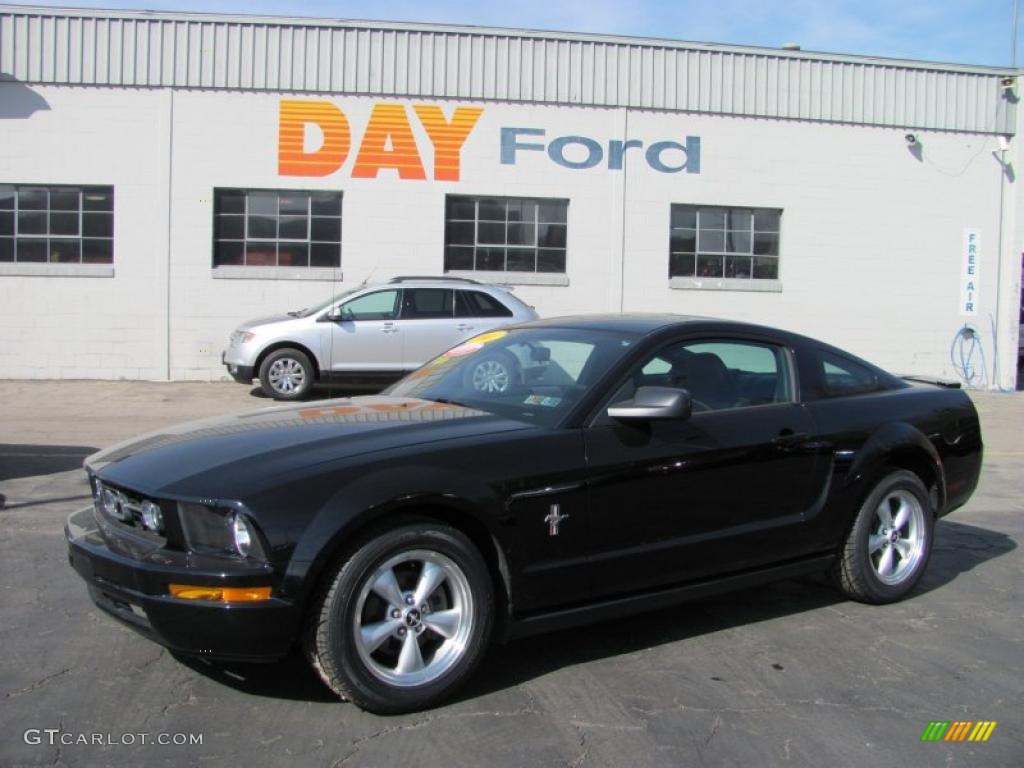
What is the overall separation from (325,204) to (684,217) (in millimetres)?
6306

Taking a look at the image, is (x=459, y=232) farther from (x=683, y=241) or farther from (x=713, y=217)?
(x=713, y=217)

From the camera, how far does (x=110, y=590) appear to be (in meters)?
3.51

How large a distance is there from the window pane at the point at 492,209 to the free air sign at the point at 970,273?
873cm

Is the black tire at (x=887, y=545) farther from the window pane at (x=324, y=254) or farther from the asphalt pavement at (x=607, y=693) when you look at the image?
the window pane at (x=324, y=254)

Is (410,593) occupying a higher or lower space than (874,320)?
lower

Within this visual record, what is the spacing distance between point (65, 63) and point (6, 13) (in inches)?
46.0

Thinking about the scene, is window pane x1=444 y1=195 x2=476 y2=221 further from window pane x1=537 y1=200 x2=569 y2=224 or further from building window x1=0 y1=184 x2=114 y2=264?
building window x1=0 y1=184 x2=114 y2=264

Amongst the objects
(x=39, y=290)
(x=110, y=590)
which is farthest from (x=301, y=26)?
(x=110, y=590)

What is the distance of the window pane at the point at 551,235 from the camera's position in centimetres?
1678

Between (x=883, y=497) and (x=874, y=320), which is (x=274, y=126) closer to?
(x=874, y=320)

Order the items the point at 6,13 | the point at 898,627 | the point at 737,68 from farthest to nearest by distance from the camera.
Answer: the point at 737,68 → the point at 6,13 → the point at 898,627

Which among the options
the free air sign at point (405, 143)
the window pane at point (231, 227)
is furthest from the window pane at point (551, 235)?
the window pane at point (231, 227)

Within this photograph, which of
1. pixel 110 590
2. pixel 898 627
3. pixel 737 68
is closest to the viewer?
pixel 110 590

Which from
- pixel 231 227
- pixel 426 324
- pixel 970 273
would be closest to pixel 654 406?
pixel 426 324
